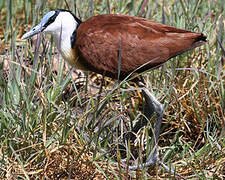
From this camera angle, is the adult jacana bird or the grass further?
the adult jacana bird

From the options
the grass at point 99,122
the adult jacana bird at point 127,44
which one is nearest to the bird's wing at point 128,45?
the adult jacana bird at point 127,44

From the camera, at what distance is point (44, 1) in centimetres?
295

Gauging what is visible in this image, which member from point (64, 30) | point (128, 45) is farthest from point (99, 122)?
point (64, 30)

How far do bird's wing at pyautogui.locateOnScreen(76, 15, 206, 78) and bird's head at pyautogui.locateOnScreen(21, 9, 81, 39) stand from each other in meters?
0.16

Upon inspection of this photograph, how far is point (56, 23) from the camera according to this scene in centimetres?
288

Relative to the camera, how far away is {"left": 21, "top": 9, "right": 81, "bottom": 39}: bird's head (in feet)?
9.20

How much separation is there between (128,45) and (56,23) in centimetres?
47

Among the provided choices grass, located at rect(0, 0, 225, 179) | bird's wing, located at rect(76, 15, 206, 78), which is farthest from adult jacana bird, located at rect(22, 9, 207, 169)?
grass, located at rect(0, 0, 225, 179)

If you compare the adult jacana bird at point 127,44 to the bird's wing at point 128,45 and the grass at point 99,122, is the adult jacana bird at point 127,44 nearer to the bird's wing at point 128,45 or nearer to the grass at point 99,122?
the bird's wing at point 128,45

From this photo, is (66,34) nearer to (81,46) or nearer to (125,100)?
(81,46)

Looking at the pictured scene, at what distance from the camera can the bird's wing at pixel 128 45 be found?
8.96 ft

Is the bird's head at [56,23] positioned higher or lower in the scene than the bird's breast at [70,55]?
higher

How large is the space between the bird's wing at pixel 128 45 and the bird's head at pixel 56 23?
0.54 feet

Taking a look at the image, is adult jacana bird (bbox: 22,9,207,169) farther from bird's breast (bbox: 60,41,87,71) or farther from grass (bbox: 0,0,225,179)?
grass (bbox: 0,0,225,179)
